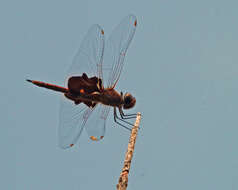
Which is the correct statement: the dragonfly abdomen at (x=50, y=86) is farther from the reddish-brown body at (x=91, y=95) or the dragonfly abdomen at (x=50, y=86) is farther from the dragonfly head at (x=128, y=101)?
the dragonfly head at (x=128, y=101)

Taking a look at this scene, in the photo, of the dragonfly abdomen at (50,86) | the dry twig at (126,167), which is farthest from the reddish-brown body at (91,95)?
the dry twig at (126,167)

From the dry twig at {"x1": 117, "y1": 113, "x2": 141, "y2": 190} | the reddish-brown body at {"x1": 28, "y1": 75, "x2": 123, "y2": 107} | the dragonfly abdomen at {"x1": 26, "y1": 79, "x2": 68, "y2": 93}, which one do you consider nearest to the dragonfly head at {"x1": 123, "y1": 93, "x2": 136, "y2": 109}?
the reddish-brown body at {"x1": 28, "y1": 75, "x2": 123, "y2": 107}

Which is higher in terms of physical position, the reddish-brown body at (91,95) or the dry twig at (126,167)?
the reddish-brown body at (91,95)

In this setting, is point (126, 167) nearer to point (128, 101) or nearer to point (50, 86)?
point (128, 101)

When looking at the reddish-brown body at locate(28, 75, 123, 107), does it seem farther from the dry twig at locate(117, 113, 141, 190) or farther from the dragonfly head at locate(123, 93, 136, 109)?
the dry twig at locate(117, 113, 141, 190)

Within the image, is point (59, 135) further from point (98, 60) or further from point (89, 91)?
point (98, 60)

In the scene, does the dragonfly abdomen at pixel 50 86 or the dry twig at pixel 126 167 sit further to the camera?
the dragonfly abdomen at pixel 50 86

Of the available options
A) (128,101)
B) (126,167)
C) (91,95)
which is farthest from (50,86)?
(126,167)

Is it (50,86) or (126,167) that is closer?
(126,167)

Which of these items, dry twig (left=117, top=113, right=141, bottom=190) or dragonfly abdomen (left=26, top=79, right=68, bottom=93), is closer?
dry twig (left=117, top=113, right=141, bottom=190)
